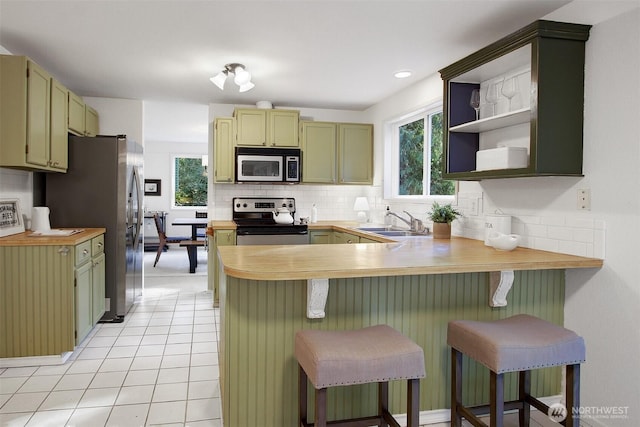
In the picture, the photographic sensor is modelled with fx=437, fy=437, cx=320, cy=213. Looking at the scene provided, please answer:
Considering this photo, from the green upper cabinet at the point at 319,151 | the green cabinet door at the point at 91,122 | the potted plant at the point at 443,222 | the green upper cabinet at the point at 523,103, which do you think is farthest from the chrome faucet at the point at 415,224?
the green cabinet door at the point at 91,122

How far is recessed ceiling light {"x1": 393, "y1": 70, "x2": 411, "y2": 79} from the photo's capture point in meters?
3.65

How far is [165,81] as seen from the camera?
158 inches

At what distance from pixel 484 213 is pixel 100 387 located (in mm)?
2675

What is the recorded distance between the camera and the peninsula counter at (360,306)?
1924mm

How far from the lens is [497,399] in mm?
1732

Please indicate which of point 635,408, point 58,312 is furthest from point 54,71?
point 635,408

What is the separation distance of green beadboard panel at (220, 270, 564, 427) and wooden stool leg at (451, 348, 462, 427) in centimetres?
19

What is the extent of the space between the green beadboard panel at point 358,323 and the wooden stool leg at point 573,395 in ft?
1.61

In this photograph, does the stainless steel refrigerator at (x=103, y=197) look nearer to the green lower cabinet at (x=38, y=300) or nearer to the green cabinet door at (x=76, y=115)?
the green cabinet door at (x=76, y=115)

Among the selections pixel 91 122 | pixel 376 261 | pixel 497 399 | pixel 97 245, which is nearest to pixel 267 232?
pixel 97 245

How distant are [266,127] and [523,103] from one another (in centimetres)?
280

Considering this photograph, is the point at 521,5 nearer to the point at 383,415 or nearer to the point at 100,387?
the point at 383,415

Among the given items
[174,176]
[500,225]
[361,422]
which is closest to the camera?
[361,422]

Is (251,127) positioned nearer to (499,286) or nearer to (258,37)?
(258,37)
